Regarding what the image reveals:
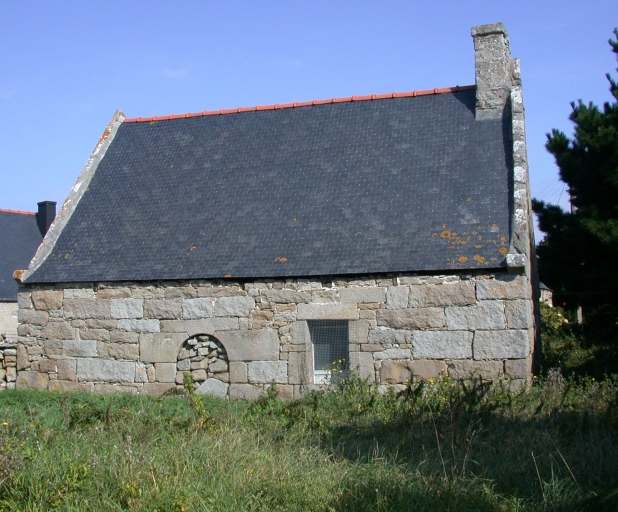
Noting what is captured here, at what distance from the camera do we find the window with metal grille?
10.3 metres

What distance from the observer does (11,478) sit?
5.36 metres

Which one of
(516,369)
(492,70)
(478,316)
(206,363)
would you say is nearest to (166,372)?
(206,363)

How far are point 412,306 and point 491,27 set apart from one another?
533 cm

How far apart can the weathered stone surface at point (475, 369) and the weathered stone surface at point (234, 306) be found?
298cm

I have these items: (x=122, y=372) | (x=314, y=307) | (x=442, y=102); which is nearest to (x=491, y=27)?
(x=442, y=102)

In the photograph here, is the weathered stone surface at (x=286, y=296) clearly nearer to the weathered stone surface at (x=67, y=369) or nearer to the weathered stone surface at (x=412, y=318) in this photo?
the weathered stone surface at (x=412, y=318)

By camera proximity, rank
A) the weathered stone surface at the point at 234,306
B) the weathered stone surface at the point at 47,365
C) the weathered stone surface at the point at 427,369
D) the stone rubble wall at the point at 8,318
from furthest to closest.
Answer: the stone rubble wall at the point at 8,318
the weathered stone surface at the point at 47,365
the weathered stone surface at the point at 234,306
the weathered stone surface at the point at 427,369

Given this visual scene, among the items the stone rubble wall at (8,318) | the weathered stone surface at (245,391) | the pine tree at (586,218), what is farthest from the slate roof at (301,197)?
the stone rubble wall at (8,318)

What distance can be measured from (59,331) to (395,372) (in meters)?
5.34

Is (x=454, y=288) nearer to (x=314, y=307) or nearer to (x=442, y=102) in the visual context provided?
(x=314, y=307)

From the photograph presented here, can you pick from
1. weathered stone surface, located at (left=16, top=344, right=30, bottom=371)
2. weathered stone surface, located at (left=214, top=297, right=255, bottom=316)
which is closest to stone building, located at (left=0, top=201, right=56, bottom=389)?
weathered stone surface, located at (left=16, top=344, right=30, bottom=371)

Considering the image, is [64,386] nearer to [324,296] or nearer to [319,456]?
[324,296]

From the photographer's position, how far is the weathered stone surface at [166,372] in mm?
10773

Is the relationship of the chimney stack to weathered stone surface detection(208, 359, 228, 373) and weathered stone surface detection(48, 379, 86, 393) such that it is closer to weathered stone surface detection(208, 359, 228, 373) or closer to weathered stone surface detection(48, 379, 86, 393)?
weathered stone surface detection(48, 379, 86, 393)
